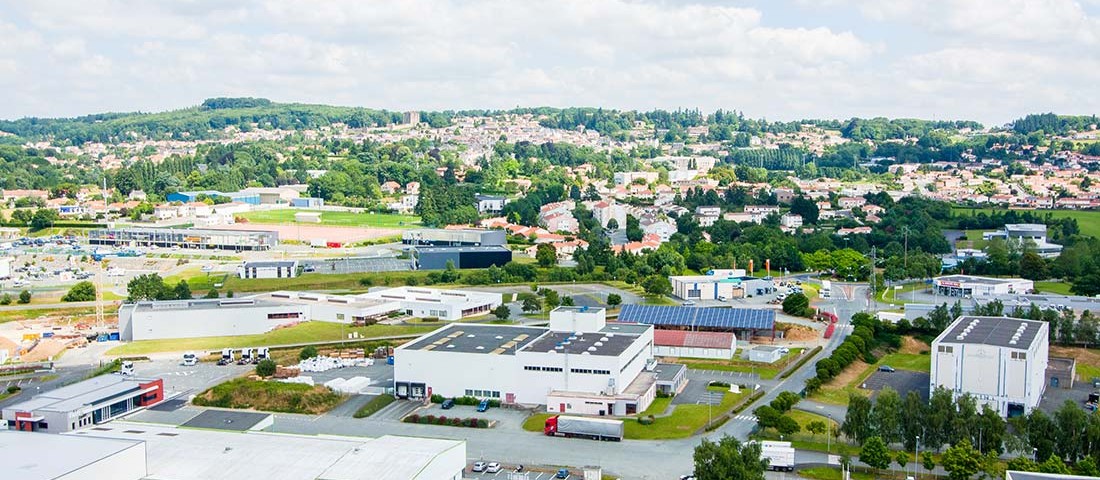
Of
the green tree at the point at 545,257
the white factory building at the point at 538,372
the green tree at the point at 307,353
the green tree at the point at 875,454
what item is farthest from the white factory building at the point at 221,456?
the green tree at the point at 545,257

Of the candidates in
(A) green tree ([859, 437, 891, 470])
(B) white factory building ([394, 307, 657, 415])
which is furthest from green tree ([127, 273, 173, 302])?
(A) green tree ([859, 437, 891, 470])

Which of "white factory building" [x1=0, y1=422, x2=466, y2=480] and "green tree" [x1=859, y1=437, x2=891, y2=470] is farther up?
"white factory building" [x1=0, y1=422, x2=466, y2=480]

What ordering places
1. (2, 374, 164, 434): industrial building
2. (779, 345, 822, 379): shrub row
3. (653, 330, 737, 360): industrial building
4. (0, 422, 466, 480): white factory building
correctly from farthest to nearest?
1. (653, 330, 737, 360): industrial building
2. (779, 345, 822, 379): shrub row
3. (2, 374, 164, 434): industrial building
4. (0, 422, 466, 480): white factory building

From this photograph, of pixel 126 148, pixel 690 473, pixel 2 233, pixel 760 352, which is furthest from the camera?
pixel 126 148

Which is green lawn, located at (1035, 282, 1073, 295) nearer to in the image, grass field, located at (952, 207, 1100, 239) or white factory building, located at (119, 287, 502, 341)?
grass field, located at (952, 207, 1100, 239)

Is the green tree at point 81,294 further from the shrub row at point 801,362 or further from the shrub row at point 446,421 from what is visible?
the shrub row at point 801,362

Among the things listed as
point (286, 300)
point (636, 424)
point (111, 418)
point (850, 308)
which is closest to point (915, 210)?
point (850, 308)

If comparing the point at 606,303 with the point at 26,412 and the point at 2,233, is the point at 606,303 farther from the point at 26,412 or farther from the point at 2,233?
the point at 2,233
